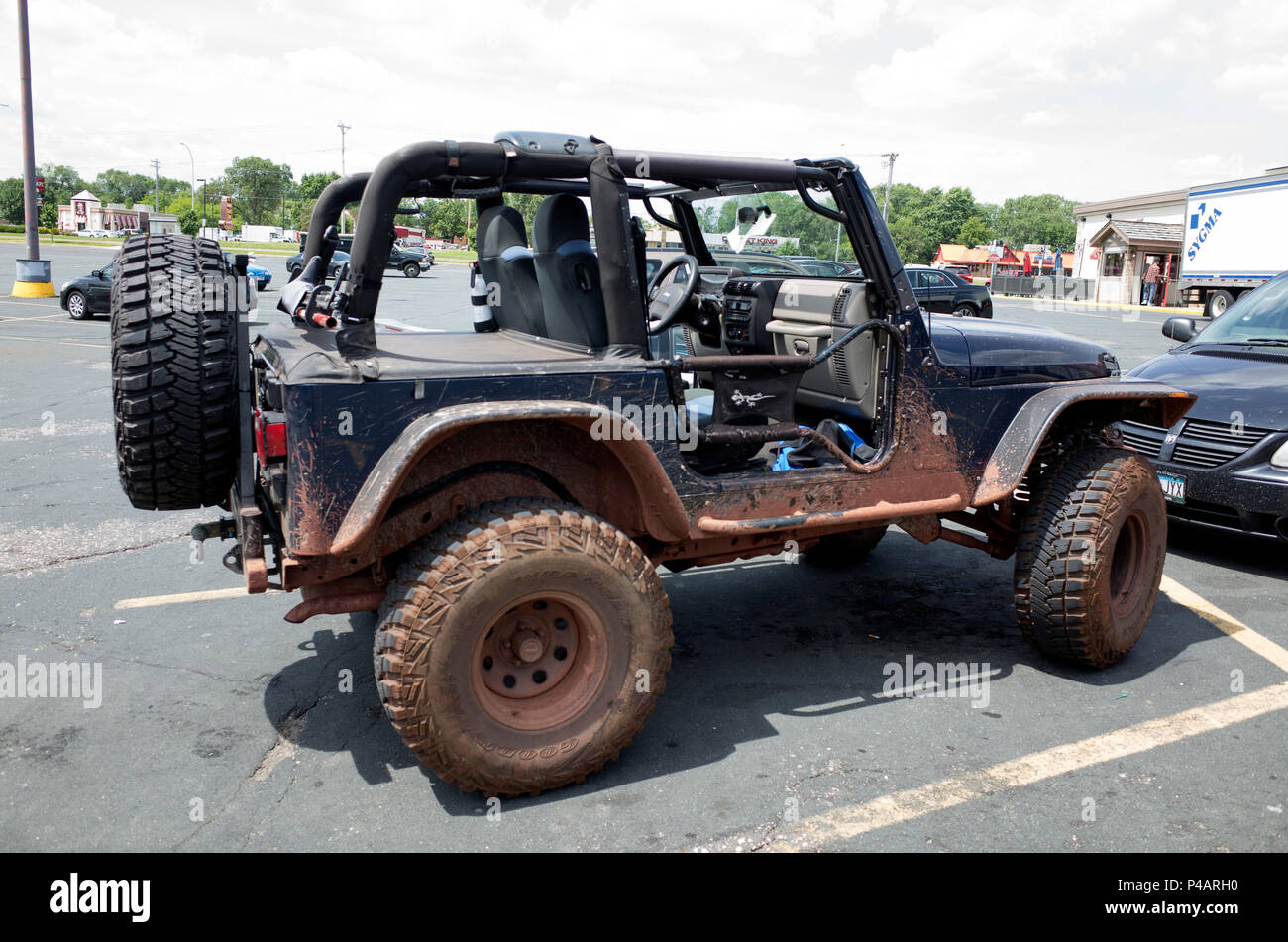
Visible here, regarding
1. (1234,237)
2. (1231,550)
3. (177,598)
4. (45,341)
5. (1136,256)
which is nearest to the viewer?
(177,598)

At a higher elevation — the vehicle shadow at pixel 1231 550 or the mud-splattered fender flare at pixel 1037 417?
the mud-splattered fender flare at pixel 1037 417

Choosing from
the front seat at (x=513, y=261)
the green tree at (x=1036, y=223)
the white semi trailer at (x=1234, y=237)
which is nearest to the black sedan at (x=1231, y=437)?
the front seat at (x=513, y=261)

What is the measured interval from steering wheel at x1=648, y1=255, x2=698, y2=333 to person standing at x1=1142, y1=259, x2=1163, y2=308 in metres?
45.3

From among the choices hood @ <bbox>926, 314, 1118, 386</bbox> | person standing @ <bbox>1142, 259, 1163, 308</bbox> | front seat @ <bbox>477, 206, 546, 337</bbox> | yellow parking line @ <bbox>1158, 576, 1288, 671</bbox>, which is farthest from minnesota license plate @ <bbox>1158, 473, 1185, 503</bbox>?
person standing @ <bbox>1142, 259, 1163, 308</bbox>

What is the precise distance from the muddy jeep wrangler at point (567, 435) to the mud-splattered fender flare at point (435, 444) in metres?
0.01

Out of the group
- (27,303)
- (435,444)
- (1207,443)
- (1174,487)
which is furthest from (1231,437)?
(27,303)

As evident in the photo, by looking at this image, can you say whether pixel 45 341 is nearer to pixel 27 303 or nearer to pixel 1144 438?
pixel 27 303

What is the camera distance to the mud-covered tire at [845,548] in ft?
18.5

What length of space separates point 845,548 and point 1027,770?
2.34 meters

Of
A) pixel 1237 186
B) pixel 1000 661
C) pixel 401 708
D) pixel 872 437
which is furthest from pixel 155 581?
pixel 1237 186

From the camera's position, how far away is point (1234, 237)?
28188mm

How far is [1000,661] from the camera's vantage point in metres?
4.47

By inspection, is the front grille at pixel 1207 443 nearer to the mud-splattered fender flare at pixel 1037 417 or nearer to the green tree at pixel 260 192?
the mud-splattered fender flare at pixel 1037 417

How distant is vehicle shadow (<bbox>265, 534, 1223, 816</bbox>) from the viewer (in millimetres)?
3598
